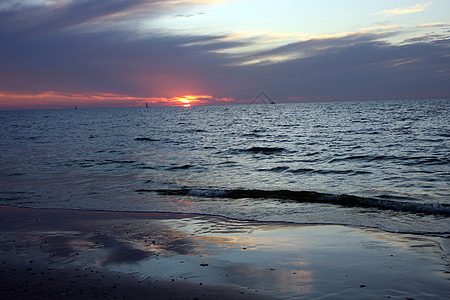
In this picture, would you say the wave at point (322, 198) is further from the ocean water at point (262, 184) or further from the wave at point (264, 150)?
the wave at point (264, 150)

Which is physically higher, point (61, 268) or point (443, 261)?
point (61, 268)

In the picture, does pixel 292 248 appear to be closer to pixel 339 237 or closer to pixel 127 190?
pixel 339 237

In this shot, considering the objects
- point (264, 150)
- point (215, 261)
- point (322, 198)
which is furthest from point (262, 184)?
point (264, 150)

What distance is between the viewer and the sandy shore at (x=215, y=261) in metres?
5.25

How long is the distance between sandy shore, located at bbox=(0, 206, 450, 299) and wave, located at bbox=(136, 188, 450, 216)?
292cm

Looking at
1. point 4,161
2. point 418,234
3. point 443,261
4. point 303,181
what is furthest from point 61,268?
point 4,161

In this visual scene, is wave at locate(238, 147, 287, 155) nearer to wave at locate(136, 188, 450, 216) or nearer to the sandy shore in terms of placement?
wave at locate(136, 188, 450, 216)

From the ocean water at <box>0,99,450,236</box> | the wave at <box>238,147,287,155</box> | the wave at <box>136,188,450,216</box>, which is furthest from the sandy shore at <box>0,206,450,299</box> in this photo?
the wave at <box>238,147,287,155</box>

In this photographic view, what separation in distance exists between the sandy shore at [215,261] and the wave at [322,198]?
292 cm

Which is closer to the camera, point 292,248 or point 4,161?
point 292,248

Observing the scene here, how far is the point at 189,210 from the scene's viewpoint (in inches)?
443

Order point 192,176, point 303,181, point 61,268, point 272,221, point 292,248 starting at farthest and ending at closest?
1. point 192,176
2. point 303,181
3. point 272,221
4. point 292,248
5. point 61,268

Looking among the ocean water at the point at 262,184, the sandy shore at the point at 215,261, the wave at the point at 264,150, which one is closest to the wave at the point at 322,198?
the ocean water at the point at 262,184

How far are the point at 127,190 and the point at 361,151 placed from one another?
52.7 ft
